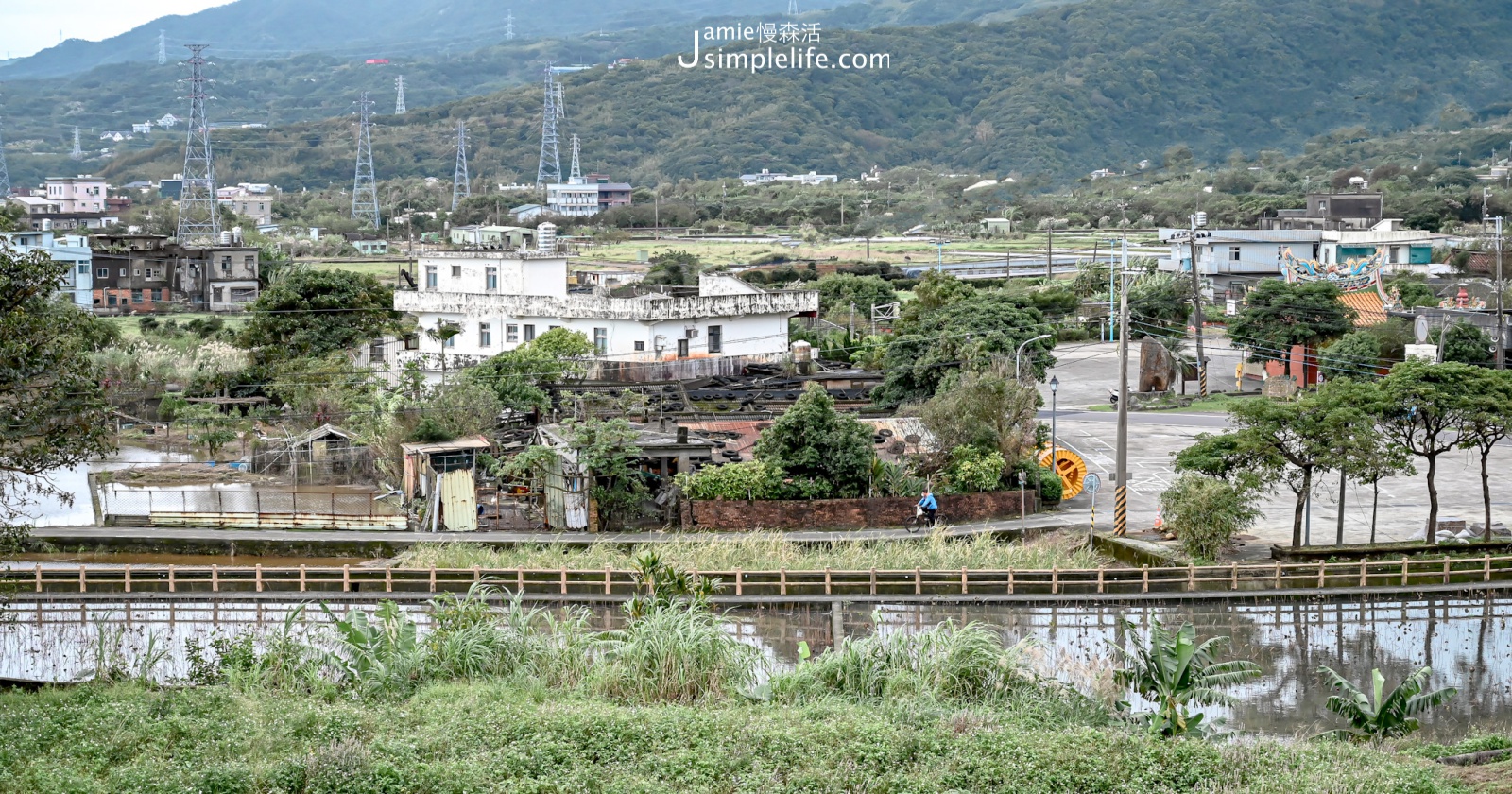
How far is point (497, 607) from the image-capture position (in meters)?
25.4

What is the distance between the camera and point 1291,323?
176 ft

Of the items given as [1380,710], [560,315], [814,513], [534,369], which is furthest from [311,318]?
[1380,710]

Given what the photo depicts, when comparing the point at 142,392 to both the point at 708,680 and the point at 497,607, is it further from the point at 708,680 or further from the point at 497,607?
the point at 708,680

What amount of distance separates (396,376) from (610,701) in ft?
102

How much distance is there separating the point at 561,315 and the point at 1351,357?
25025 millimetres

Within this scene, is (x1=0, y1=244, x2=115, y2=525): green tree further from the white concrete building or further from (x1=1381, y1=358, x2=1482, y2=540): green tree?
the white concrete building


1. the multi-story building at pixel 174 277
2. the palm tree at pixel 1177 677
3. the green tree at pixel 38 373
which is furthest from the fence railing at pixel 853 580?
the multi-story building at pixel 174 277

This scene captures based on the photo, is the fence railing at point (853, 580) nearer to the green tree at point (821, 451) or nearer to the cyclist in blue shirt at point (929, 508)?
the cyclist in blue shirt at point (929, 508)

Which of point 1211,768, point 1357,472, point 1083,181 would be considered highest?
point 1083,181

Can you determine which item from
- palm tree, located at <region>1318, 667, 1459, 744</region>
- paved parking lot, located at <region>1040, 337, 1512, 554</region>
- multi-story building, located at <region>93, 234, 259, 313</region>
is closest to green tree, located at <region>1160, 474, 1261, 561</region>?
paved parking lot, located at <region>1040, 337, 1512, 554</region>

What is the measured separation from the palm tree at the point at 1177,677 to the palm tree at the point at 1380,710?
1.28m

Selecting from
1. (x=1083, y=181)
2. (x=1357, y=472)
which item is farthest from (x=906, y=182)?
(x=1357, y=472)

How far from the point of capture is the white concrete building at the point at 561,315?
5000 centimetres

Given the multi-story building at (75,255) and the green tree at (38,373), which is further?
the multi-story building at (75,255)
